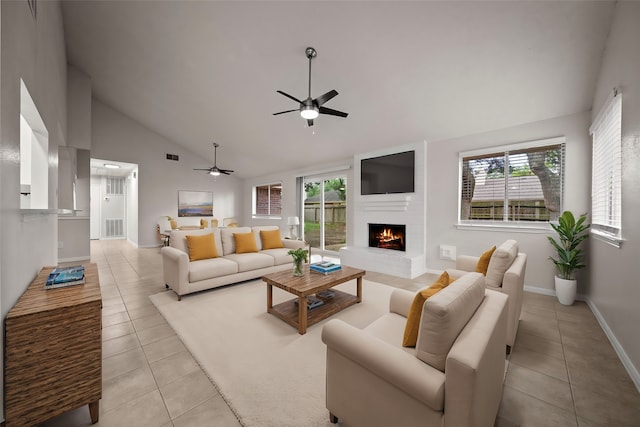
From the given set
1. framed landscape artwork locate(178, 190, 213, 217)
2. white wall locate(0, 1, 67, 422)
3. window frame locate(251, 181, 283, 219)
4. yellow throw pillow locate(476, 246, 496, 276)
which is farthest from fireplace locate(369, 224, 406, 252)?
framed landscape artwork locate(178, 190, 213, 217)

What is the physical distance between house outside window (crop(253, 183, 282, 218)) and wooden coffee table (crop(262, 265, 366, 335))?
224 inches

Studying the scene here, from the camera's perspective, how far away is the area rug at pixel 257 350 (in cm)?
155

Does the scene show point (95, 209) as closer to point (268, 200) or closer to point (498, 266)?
point (268, 200)

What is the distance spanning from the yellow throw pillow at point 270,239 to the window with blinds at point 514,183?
132 inches

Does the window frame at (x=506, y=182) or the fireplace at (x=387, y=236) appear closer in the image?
the window frame at (x=506, y=182)

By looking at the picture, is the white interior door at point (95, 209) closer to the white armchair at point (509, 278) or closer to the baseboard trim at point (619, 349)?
the white armchair at point (509, 278)

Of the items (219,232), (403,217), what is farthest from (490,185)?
(219,232)

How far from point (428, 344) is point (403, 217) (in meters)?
4.13

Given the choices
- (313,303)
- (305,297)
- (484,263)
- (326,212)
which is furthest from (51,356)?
(326,212)

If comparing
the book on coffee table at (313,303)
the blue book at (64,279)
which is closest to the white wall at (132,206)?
the blue book at (64,279)

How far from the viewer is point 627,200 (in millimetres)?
2119

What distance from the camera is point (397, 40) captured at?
2.91m

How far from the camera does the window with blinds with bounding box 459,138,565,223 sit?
11.8 feet

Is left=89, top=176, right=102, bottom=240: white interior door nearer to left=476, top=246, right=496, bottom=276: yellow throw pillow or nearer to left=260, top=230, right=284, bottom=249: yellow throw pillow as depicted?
left=260, top=230, right=284, bottom=249: yellow throw pillow
